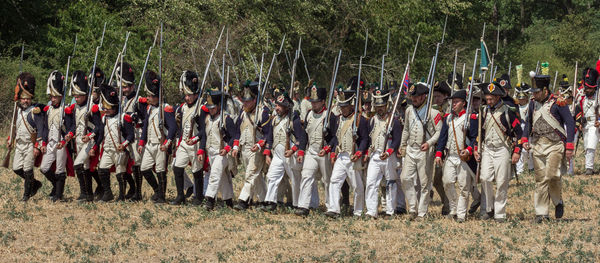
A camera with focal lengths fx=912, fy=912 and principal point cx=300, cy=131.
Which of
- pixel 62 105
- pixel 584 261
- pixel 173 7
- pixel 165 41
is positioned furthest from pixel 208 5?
pixel 584 261

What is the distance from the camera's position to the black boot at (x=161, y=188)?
14406 mm

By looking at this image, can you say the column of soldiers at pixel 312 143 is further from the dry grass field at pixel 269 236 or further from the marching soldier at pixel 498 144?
the dry grass field at pixel 269 236

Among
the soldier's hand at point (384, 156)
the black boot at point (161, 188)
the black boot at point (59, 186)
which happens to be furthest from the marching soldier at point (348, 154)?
the black boot at point (59, 186)

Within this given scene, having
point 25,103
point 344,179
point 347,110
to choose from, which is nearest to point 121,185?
point 25,103

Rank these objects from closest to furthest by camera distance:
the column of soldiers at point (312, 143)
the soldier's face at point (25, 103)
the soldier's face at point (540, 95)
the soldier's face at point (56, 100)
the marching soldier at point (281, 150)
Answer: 1. the column of soldiers at point (312, 143)
2. the soldier's face at point (540, 95)
3. the marching soldier at point (281, 150)
4. the soldier's face at point (56, 100)
5. the soldier's face at point (25, 103)

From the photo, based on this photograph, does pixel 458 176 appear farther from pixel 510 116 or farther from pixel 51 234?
pixel 51 234

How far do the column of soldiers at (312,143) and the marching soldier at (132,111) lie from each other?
19mm

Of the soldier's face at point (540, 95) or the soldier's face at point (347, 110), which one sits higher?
the soldier's face at point (540, 95)

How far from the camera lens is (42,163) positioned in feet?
48.1

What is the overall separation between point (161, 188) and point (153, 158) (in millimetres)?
513

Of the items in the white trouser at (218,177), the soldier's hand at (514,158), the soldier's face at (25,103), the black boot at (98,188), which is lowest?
the black boot at (98,188)

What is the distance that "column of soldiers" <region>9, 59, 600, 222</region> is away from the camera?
1222 cm

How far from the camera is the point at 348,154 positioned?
13.1m

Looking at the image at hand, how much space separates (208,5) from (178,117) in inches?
617
